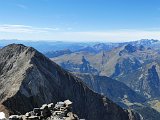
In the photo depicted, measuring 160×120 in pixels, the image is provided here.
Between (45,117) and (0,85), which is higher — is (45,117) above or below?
above

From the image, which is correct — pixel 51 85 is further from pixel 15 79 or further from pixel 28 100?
pixel 28 100

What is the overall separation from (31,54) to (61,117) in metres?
146

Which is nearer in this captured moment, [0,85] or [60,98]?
[0,85]

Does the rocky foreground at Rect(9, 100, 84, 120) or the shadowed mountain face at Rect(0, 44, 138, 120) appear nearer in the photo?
the rocky foreground at Rect(9, 100, 84, 120)

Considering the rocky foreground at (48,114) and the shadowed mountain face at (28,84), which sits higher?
the rocky foreground at (48,114)

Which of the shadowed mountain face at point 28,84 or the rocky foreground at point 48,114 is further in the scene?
the shadowed mountain face at point 28,84

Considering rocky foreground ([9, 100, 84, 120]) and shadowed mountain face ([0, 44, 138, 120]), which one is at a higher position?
rocky foreground ([9, 100, 84, 120])

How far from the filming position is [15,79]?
170m

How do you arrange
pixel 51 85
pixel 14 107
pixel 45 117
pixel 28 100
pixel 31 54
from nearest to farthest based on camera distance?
1. pixel 45 117
2. pixel 14 107
3. pixel 28 100
4. pixel 51 85
5. pixel 31 54

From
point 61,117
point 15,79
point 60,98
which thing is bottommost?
point 60,98

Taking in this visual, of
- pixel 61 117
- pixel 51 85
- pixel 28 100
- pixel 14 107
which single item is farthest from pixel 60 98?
pixel 61 117

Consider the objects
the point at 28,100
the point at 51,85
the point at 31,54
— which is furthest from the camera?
the point at 31,54

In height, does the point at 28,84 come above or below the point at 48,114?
below

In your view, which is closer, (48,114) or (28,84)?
(48,114)
